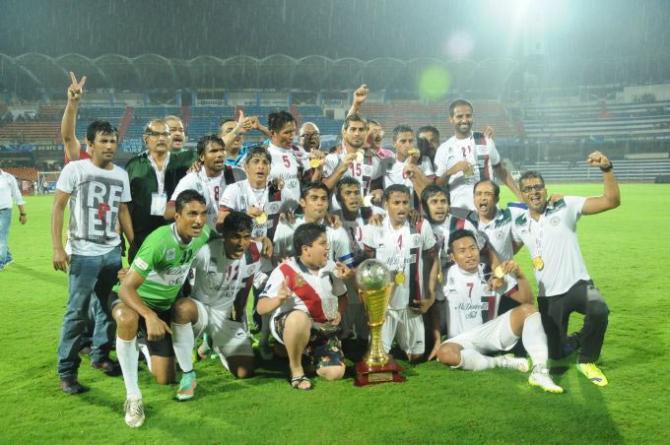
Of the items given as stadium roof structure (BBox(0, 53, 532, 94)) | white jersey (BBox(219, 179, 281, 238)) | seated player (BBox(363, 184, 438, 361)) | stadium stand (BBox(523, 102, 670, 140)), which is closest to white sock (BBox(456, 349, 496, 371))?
seated player (BBox(363, 184, 438, 361))

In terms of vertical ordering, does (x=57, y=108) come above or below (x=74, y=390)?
above

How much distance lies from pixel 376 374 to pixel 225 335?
1281 mm

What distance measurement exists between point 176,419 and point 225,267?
4.20 ft

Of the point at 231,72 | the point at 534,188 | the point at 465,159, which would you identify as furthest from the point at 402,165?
the point at 231,72

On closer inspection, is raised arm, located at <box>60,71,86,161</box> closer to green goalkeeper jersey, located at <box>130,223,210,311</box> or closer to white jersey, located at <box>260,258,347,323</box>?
green goalkeeper jersey, located at <box>130,223,210,311</box>

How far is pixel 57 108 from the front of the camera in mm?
44500

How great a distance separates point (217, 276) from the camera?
439 cm

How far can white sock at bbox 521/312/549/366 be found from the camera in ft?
13.1

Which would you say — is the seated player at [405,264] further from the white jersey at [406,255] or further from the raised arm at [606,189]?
the raised arm at [606,189]

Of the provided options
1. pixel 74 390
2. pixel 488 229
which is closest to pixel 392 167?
pixel 488 229

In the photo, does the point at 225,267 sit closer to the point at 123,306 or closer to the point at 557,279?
the point at 123,306

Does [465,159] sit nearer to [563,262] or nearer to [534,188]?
[534,188]

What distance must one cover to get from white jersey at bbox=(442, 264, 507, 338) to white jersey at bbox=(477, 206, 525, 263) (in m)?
0.38

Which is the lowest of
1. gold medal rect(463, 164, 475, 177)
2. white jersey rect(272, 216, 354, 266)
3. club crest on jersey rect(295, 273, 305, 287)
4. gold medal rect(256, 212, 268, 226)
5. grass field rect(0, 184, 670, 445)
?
grass field rect(0, 184, 670, 445)
